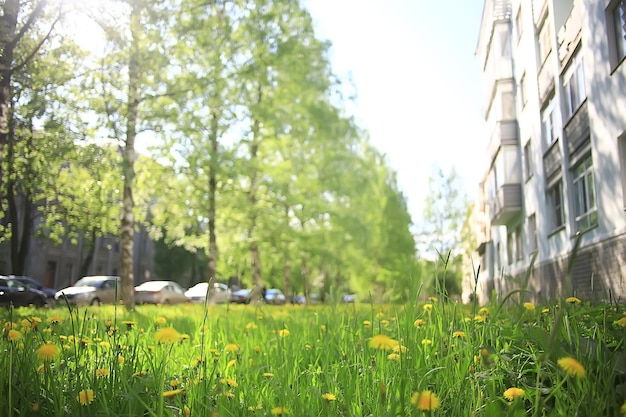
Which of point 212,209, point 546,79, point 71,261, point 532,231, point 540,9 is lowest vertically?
point 532,231

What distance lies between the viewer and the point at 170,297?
89.7ft

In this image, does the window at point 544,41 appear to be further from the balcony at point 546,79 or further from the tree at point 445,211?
the tree at point 445,211

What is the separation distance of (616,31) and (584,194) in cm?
431

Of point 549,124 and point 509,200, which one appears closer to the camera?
point 549,124

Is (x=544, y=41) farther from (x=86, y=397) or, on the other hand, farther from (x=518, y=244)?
(x=86, y=397)

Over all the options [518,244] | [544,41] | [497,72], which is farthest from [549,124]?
[518,244]

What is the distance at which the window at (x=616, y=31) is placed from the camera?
9.84 meters

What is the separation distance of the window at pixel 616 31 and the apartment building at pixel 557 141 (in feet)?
0.06

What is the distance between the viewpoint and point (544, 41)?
1638 centimetres

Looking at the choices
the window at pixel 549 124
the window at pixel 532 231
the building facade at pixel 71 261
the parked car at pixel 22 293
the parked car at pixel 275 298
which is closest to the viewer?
the window at pixel 549 124

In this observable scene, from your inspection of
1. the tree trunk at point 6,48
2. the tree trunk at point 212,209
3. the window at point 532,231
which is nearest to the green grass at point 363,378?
the tree trunk at point 6,48

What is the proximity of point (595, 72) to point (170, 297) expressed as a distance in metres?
22.6

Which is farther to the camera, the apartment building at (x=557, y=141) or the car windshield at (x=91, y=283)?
the car windshield at (x=91, y=283)

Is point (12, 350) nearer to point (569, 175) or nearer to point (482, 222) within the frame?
point (569, 175)
